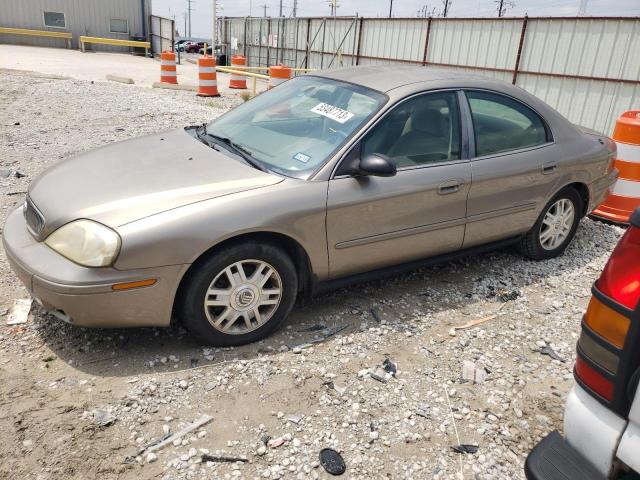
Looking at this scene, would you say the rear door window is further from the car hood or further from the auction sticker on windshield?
the car hood

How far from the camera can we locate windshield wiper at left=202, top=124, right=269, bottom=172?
3387mm

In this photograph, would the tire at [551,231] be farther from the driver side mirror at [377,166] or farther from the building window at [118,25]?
the building window at [118,25]

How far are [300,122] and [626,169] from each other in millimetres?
3933

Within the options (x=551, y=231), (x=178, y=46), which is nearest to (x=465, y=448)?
(x=551, y=231)

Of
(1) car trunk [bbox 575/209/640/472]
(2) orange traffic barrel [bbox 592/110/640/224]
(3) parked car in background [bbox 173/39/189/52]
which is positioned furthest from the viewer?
(3) parked car in background [bbox 173/39/189/52]

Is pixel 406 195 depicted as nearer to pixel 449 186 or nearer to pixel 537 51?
pixel 449 186

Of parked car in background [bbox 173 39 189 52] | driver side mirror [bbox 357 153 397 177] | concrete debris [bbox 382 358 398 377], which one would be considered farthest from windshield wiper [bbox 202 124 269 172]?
parked car in background [bbox 173 39 189 52]

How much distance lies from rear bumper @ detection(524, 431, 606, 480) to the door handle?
6.83 ft

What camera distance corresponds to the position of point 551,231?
15.4ft

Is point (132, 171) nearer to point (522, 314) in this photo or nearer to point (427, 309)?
point (427, 309)

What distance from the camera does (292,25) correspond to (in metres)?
24.7

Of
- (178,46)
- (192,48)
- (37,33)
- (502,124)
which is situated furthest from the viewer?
(192,48)

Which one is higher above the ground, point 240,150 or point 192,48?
point 240,150

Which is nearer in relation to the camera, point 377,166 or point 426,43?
point 377,166
